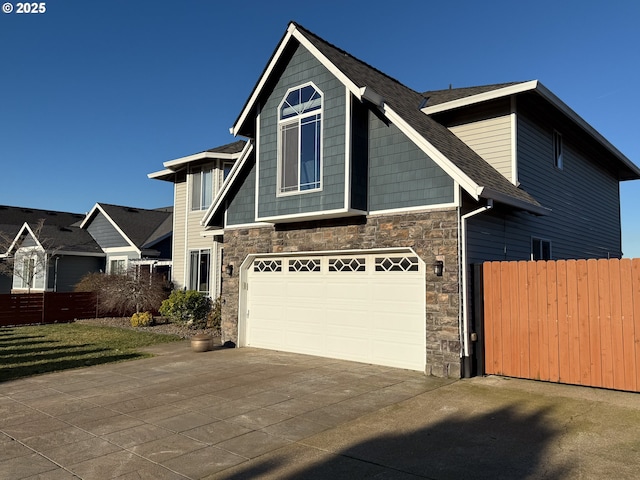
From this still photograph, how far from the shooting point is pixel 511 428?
633cm

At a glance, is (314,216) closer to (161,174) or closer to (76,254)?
(161,174)

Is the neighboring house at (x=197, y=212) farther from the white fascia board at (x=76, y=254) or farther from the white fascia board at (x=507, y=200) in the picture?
the white fascia board at (x=507, y=200)

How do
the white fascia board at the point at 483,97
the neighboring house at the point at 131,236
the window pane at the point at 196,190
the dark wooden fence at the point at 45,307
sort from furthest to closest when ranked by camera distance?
the neighboring house at the point at 131,236 → the window pane at the point at 196,190 → the dark wooden fence at the point at 45,307 → the white fascia board at the point at 483,97

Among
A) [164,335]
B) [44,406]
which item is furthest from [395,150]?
[164,335]

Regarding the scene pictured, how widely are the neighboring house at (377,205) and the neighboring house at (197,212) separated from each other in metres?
5.65

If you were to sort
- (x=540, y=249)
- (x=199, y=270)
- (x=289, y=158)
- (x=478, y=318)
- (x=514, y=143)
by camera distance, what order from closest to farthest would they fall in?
(x=478, y=318)
(x=514, y=143)
(x=289, y=158)
(x=540, y=249)
(x=199, y=270)

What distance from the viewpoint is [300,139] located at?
11.6 metres

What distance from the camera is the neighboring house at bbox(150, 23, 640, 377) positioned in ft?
31.3

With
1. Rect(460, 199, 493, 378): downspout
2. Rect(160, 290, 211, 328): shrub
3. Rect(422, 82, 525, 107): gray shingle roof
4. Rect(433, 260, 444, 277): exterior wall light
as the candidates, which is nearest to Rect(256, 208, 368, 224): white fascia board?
Rect(433, 260, 444, 277): exterior wall light

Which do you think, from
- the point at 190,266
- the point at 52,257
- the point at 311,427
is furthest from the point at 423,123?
the point at 52,257

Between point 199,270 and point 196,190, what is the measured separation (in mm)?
3416

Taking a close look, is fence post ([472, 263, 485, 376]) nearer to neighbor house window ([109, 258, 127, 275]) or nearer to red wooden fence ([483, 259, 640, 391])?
red wooden fence ([483, 259, 640, 391])

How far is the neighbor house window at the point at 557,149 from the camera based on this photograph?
13.5 meters

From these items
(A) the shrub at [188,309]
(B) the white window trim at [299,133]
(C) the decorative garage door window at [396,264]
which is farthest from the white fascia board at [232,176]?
(C) the decorative garage door window at [396,264]
